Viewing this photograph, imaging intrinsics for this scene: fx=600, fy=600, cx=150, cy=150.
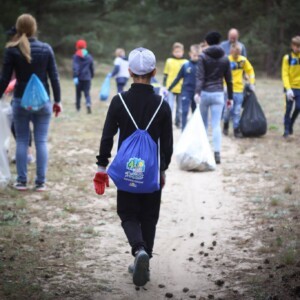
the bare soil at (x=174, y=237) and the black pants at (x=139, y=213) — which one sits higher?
the black pants at (x=139, y=213)

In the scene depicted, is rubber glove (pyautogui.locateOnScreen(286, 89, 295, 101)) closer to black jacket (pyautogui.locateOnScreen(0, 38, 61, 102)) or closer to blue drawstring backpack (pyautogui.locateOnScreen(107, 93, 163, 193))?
black jacket (pyautogui.locateOnScreen(0, 38, 61, 102))

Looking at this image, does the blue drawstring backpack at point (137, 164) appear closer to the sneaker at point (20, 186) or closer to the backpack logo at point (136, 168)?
the backpack logo at point (136, 168)

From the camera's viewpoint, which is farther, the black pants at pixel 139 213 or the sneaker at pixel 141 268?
the black pants at pixel 139 213

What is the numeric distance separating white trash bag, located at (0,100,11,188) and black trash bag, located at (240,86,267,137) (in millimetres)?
5521

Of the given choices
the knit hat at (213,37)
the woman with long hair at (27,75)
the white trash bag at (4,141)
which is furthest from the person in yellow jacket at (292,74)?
the white trash bag at (4,141)

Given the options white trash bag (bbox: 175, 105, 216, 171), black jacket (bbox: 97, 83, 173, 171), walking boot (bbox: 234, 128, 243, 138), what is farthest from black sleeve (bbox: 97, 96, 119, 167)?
walking boot (bbox: 234, 128, 243, 138)

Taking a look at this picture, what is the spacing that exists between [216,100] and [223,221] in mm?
3176

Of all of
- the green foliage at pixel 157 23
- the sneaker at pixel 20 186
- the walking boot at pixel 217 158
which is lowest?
the sneaker at pixel 20 186

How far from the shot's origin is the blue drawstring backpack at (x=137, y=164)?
4531mm

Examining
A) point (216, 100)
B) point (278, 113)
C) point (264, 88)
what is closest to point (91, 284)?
point (216, 100)

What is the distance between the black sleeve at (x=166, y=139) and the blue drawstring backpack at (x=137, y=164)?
103 millimetres

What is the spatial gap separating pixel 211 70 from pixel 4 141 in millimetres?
3459

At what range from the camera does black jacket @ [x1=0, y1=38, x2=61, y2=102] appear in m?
7.10

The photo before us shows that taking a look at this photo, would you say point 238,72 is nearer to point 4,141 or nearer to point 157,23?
point 4,141
